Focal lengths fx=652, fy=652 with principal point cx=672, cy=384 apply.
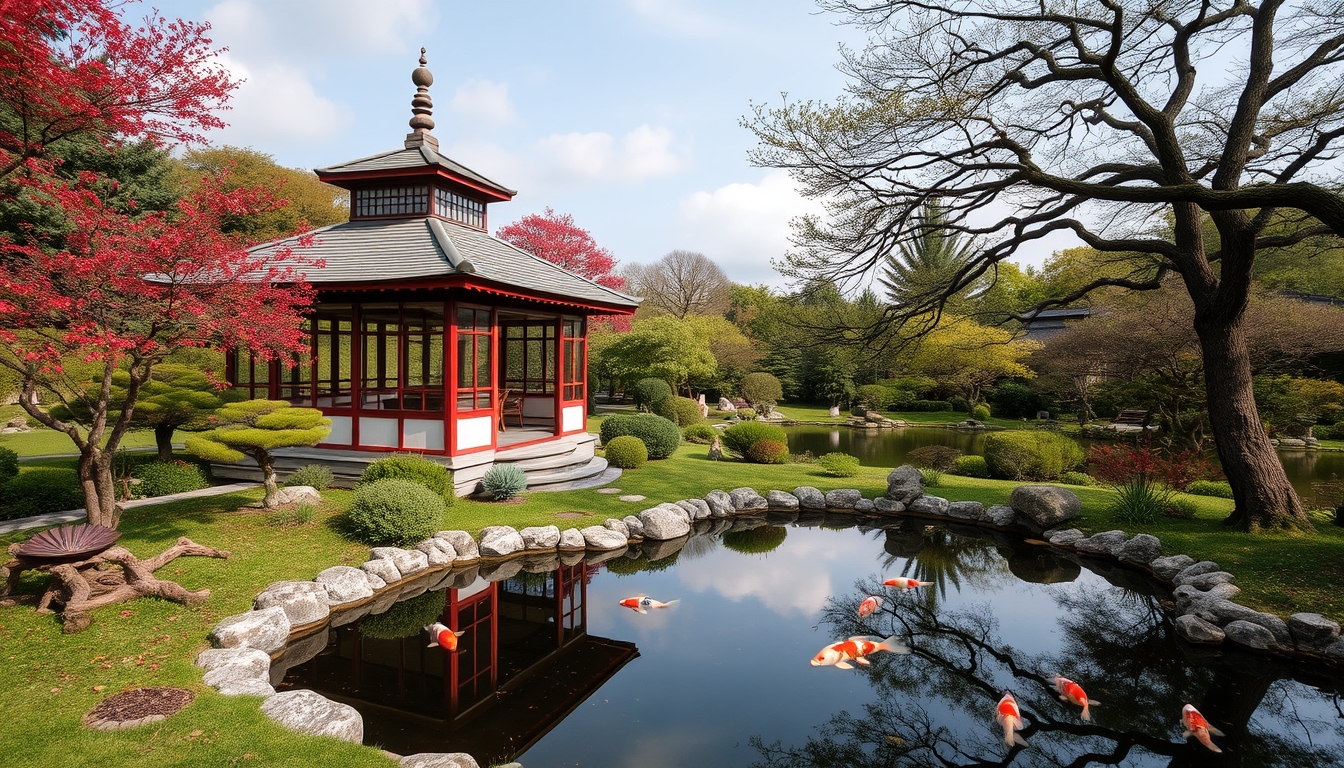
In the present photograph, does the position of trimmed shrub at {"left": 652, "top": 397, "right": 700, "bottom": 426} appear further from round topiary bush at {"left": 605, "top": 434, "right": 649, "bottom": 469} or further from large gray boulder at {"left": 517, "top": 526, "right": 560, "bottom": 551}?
large gray boulder at {"left": 517, "top": 526, "right": 560, "bottom": 551}

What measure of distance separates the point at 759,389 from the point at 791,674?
2432 centimetres

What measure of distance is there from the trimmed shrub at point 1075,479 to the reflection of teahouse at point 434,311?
9.15 metres

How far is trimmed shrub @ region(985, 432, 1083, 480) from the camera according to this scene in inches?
516

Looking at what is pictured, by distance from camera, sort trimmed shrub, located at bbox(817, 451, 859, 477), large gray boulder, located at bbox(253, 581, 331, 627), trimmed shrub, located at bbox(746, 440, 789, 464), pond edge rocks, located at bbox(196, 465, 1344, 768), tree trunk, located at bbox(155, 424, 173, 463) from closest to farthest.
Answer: pond edge rocks, located at bbox(196, 465, 1344, 768), large gray boulder, located at bbox(253, 581, 331, 627), tree trunk, located at bbox(155, 424, 173, 463), trimmed shrub, located at bbox(817, 451, 859, 477), trimmed shrub, located at bbox(746, 440, 789, 464)

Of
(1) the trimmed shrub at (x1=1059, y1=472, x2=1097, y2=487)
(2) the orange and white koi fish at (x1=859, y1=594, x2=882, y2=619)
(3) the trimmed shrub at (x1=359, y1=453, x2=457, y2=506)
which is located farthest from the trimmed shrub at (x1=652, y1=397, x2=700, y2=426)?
(2) the orange and white koi fish at (x1=859, y1=594, x2=882, y2=619)

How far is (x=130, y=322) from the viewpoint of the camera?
5602 millimetres

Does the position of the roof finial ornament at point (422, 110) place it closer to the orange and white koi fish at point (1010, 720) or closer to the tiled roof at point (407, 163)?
the tiled roof at point (407, 163)

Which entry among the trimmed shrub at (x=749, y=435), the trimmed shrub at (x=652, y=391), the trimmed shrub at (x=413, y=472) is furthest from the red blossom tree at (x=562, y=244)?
the trimmed shrub at (x=413, y=472)

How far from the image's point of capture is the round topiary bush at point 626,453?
13.1 m

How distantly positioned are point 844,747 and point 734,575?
3.51 metres

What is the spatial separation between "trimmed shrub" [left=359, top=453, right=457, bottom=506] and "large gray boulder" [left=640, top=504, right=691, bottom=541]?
2.74 m

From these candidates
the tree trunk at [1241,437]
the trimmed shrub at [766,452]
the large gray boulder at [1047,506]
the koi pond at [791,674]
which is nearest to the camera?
the koi pond at [791,674]

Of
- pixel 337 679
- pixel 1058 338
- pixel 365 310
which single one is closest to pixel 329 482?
pixel 365 310

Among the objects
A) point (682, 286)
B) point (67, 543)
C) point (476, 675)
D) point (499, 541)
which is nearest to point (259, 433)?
point (67, 543)
